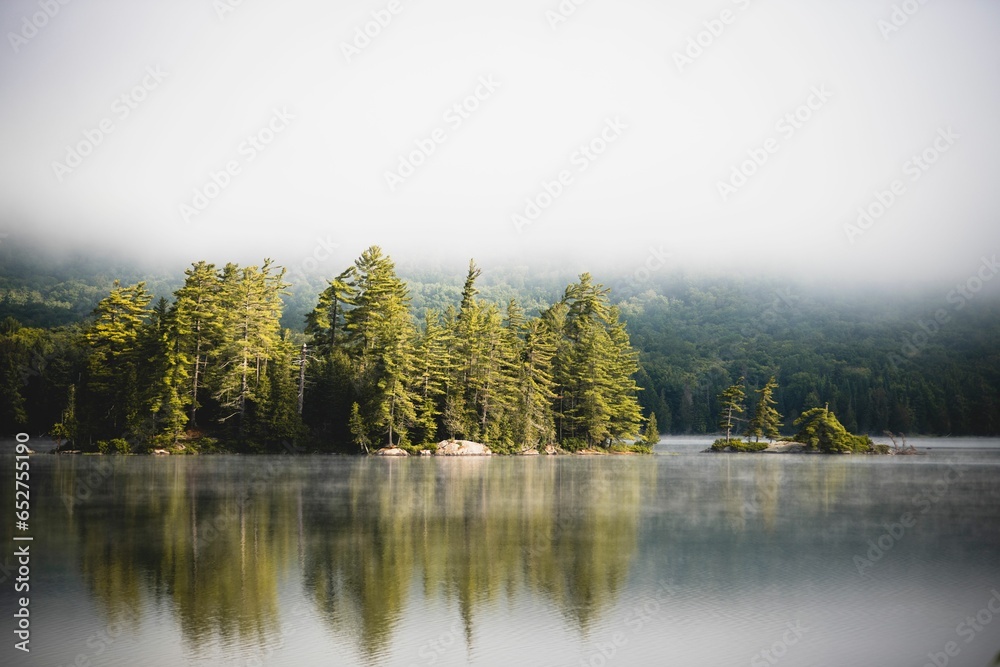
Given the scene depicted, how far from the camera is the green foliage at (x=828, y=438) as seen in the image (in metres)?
83.2

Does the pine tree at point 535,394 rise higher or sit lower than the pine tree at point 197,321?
lower

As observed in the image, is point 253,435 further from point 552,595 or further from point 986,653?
point 986,653

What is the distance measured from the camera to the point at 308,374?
68500 mm

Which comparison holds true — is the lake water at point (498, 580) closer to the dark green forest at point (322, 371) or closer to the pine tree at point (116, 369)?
the pine tree at point (116, 369)

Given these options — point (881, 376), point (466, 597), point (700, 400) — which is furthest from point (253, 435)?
point (881, 376)

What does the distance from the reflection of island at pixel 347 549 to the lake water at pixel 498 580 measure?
0.07 meters

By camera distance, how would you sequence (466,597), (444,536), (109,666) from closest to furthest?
(109,666)
(466,597)
(444,536)

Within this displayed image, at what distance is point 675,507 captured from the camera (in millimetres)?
27672

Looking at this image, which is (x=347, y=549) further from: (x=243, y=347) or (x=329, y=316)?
(x=329, y=316)

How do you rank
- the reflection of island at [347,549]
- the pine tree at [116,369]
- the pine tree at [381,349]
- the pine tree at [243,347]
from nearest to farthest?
the reflection of island at [347,549], the pine tree at [116,369], the pine tree at [243,347], the pine tree at [381,349]

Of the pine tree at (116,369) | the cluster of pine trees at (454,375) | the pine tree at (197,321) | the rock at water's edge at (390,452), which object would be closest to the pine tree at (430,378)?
the cluster of pine trees at (454,375)

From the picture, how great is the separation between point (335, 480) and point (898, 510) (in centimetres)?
2295

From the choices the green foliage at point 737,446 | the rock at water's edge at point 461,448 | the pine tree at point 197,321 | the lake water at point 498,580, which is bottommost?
the green foliage at point 737,446

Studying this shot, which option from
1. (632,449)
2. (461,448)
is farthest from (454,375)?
(632,449)
